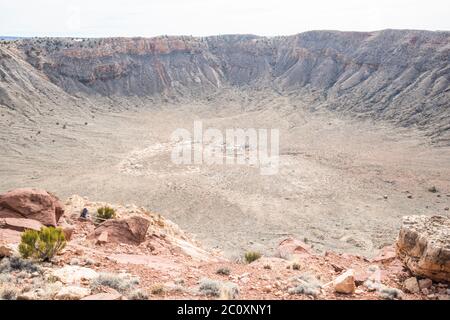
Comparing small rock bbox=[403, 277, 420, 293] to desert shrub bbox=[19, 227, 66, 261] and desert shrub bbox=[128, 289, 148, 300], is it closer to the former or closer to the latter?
desert shrub bbox=[128, 289, 148, 300]

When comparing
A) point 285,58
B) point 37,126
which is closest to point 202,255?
point 37,126

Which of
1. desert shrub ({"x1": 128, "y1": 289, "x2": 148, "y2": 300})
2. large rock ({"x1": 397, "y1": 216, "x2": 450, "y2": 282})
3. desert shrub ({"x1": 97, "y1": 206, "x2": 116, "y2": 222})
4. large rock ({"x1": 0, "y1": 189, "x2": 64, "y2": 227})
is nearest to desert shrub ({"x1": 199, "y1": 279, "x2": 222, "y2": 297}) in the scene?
desert shrub ({"x1": 128, "y1": 289, "x2": 148, "y2": 300})

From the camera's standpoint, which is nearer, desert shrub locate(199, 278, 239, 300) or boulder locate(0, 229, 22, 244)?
desert shrub locate(199, 278, 239, 300)

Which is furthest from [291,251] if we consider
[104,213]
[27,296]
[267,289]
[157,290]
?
[27,296]

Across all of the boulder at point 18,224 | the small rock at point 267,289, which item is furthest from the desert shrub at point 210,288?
the boulder at point 18,224
